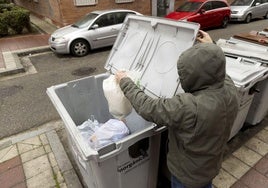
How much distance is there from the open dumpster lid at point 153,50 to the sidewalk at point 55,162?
4.70 ft

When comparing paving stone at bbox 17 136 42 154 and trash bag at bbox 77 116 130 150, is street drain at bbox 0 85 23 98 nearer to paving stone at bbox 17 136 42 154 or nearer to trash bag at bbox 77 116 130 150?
paving stone at bbox 17 136 42 154

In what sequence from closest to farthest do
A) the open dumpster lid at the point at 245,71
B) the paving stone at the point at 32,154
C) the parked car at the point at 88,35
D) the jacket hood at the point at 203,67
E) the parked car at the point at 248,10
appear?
1. the jacket hood at the point at 203,67
2. the open dumpster lid at the point at 245,71
3. the paving stone at the point at 32,154
4. the parked car at the point at 88,35
5. the parked car at the point at 248,10

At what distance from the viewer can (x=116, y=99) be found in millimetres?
2084

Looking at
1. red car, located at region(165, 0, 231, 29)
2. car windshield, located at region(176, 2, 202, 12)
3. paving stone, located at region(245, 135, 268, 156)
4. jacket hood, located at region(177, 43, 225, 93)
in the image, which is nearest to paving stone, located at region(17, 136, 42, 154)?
jacket hood, located at region(177, 43, 225, 93)

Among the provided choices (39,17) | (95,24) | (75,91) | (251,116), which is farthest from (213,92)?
(39,17)

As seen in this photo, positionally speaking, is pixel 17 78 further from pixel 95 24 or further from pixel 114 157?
pixel 114 157

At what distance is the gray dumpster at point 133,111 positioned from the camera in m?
1.75

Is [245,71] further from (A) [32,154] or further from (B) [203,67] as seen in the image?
(A) [32,154]

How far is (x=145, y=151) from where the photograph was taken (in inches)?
78.7

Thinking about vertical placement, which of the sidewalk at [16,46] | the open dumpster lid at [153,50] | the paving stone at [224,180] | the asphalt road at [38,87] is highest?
the open dumpster lid at [153,50]

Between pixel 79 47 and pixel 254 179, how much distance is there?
6508mm

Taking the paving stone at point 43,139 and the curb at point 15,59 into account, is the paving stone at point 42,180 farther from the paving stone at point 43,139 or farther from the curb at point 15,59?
the curb at point 15,59

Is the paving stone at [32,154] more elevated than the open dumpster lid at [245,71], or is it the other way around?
the open dumpster lid at [245,71]

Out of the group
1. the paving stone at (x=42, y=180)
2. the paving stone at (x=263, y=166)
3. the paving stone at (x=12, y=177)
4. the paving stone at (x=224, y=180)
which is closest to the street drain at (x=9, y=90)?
the paving stone at (x=12, y=177)
